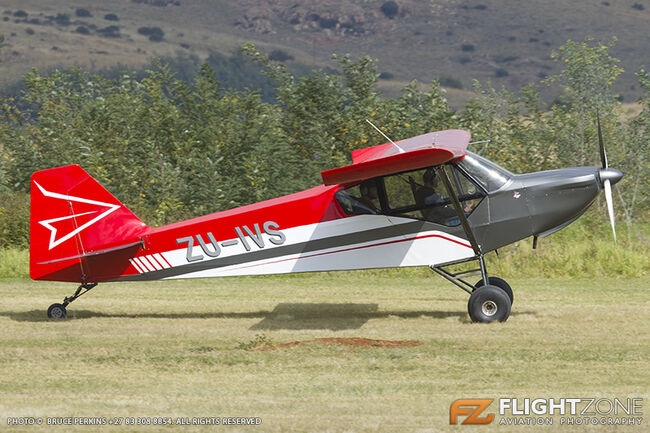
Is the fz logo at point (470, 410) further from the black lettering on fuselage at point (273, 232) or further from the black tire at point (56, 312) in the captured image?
the black tire at point (56, 312)

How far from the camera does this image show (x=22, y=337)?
9.28 m

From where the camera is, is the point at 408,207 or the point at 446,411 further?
the point at 408,207

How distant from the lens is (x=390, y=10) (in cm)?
13575

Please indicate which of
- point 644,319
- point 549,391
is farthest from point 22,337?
point 644,319

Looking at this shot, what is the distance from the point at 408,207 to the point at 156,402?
4355 mm

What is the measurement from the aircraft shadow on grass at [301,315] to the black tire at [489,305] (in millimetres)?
413

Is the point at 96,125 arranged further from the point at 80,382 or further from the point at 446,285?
the point at 80,382

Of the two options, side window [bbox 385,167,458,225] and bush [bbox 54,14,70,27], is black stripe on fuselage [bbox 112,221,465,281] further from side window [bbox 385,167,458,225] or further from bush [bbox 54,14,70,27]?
bush [bbox 54,14,70,27]

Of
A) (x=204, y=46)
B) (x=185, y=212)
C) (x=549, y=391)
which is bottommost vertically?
(x=204, y=46)

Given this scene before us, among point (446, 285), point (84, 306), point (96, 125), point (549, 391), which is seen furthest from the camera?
point (96, 125)

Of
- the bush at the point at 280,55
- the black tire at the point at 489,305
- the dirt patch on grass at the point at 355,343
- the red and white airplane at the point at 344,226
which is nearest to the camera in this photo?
Answer: the dirt patch on grass at the point at 355,343

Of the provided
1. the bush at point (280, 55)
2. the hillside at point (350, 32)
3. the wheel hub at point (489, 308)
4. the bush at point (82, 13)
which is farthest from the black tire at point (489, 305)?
the bush at point (82, 13)

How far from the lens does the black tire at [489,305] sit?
9.41 m

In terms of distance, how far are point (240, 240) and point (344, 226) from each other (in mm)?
1357
